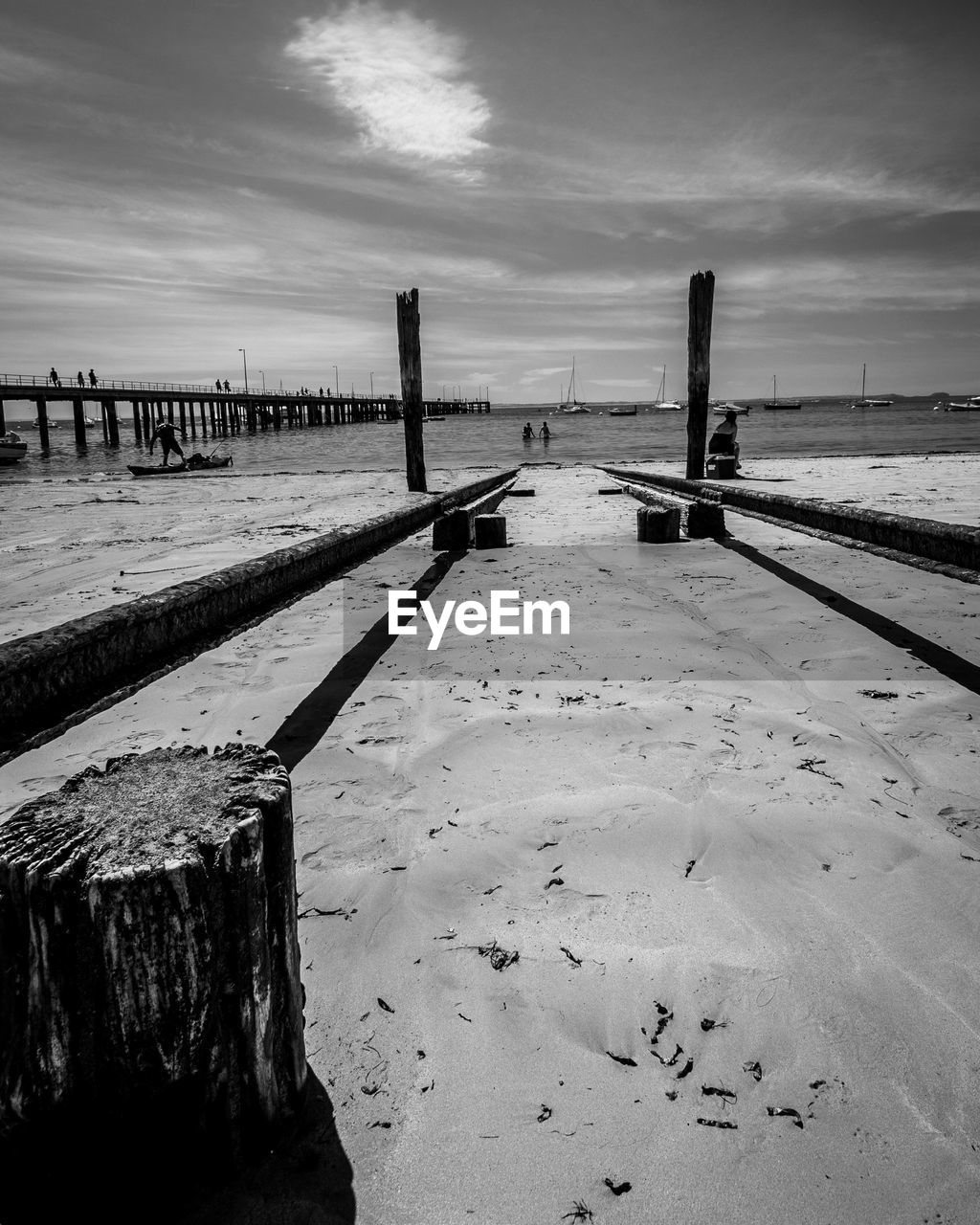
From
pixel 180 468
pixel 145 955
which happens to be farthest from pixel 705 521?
pixel 180 468

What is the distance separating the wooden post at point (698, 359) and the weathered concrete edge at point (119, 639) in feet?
37.2

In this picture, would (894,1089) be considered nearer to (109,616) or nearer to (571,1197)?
(571,1197)

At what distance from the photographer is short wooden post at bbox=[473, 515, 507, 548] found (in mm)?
7328

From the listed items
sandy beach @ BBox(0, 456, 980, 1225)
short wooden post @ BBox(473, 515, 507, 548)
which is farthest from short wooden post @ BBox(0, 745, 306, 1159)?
short wooden post @ BBox(473, 515, 507, 548)

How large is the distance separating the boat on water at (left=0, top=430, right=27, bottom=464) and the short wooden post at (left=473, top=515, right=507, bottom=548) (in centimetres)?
3254

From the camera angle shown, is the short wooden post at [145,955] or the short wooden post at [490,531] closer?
the short wooden post at [145,955]

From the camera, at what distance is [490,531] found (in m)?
7.37

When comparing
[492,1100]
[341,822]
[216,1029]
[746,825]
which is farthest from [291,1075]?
[746,825]

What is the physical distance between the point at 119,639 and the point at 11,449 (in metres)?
37.1

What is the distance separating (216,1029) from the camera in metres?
1.16

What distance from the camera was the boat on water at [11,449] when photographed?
3136cm

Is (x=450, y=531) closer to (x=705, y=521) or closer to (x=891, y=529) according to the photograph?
(x=705, y=521)

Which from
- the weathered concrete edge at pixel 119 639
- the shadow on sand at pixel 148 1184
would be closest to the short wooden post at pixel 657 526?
the weathered concrete edge at pixel 119 639

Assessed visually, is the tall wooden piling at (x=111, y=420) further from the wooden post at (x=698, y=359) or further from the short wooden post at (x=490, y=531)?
the short wooden post at (x=490, y=531)
